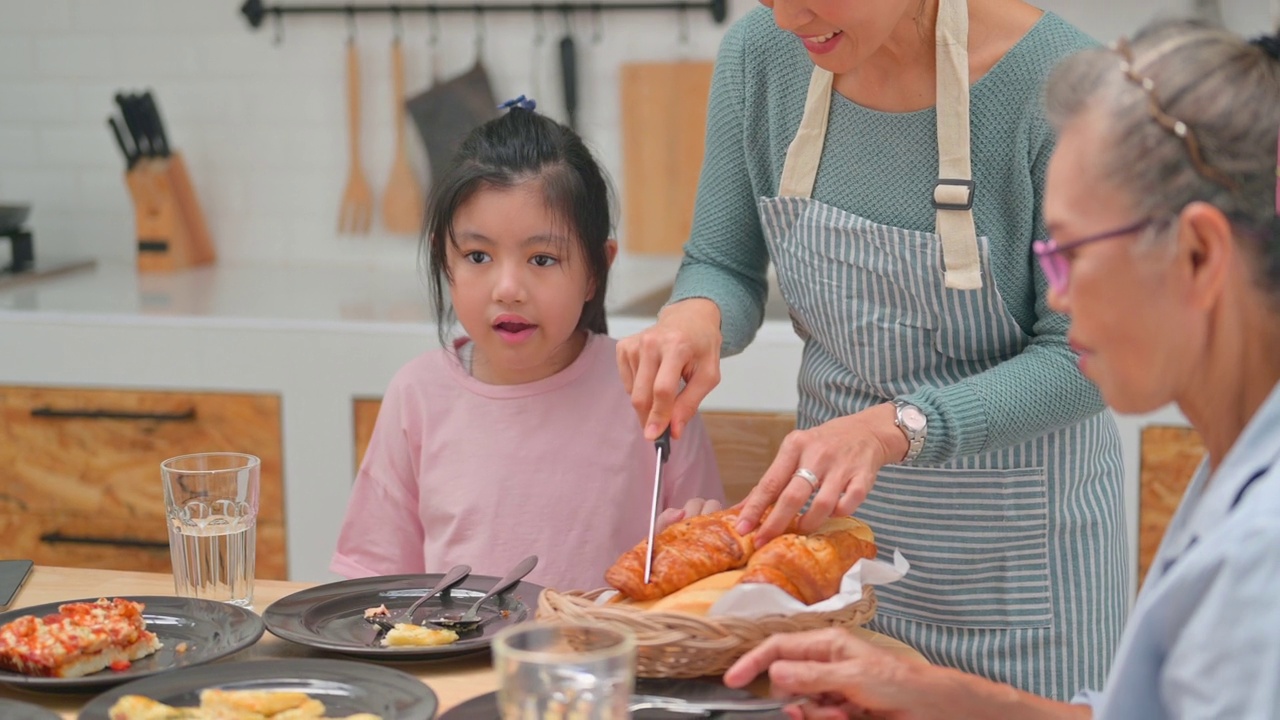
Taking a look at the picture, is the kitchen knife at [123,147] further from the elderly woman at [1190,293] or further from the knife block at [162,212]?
the elderly woman at [1190,293]

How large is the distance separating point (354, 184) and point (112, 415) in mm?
903

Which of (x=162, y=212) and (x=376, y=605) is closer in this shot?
(x=376, y=605)

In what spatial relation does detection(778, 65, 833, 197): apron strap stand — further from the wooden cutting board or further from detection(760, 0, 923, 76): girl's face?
the wooden cutting board

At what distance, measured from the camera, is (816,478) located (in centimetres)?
134

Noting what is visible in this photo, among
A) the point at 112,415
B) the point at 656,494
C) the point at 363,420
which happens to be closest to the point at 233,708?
the point at 656,494

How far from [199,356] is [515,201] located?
134 centimetres

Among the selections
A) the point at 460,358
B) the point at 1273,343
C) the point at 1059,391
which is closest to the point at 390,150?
the point at 460,358

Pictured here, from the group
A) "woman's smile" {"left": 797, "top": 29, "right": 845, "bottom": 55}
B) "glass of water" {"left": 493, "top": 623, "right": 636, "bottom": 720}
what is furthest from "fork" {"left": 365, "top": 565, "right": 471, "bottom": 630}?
"woman's smile" {"left": 797, "top": 29, "right": 845, "bottom": 55}

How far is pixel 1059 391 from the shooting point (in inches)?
60.9

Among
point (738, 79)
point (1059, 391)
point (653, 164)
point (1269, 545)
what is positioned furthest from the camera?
point (653, 164)

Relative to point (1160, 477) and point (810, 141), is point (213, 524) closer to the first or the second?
point (810, 141)

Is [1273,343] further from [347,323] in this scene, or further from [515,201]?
[347,323]

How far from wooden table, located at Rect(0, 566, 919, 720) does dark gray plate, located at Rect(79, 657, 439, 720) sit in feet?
0.14

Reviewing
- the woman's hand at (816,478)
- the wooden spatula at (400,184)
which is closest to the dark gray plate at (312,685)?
the woman's hand at (816,478)
